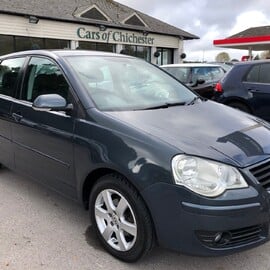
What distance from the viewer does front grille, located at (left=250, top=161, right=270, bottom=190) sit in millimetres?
2547

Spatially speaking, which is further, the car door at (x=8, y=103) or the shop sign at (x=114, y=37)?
the shop sign at (x=114, y=37)

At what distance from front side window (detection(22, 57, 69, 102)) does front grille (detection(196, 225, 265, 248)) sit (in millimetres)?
1712

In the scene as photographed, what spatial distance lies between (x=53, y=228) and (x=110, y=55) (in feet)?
6.09

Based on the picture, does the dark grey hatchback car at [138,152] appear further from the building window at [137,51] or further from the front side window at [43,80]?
the building window at [137,51]

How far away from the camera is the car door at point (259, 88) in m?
6.74

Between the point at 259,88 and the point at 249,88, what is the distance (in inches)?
7.9

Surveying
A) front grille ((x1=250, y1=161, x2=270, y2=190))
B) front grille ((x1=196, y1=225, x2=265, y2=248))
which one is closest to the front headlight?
front grille ((x1=250, y1=161, x2=270, y2=190))

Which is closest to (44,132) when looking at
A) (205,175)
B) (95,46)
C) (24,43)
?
(205,175)

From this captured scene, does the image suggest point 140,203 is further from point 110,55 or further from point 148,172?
point 110,55

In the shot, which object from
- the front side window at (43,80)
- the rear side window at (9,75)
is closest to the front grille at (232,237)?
the front side window at (43,80)

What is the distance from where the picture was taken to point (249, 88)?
23.1 feet

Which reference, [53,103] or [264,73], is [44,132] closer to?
[53,103]

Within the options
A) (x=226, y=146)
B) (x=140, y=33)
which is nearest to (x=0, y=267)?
(x=226, y=146)

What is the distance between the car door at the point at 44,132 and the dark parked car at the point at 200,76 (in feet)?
22.0
